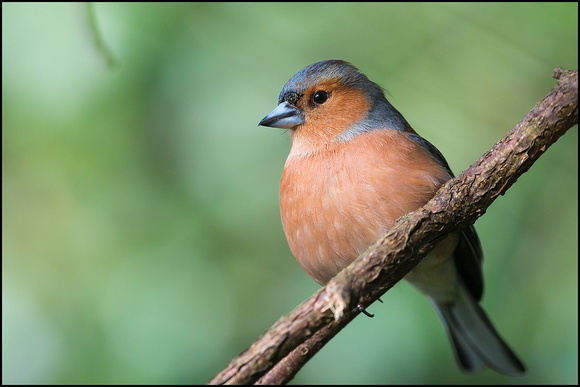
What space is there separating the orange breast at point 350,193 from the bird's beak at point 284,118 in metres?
0.22

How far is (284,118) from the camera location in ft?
11.9

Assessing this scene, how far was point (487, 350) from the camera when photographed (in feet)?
13.9

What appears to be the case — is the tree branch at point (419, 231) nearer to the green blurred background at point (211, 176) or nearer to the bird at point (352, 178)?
the bird at point (352, 178)

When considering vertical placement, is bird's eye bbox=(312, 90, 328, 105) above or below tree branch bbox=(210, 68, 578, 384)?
above

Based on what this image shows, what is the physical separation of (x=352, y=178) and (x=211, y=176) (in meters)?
1.38

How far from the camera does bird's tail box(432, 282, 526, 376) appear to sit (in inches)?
161

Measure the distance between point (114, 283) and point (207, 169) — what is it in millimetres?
996

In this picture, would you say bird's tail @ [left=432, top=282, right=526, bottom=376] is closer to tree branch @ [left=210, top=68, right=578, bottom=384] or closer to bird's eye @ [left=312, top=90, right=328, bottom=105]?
bird's eye @ [left=312, top=90, right=328, bottom=105]

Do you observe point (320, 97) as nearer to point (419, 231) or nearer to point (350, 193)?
point (350, 193)

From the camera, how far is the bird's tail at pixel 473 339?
410 cm

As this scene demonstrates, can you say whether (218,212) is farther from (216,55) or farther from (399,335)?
(399,335)

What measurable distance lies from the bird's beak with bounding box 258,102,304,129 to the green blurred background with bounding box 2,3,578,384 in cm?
63

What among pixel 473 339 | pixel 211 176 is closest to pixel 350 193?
pixel 211 176

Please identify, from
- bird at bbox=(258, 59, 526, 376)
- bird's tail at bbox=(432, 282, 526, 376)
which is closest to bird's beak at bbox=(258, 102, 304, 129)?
bird at bbox=(258, 59, 526, 376)
